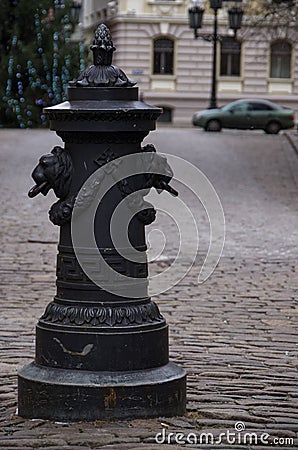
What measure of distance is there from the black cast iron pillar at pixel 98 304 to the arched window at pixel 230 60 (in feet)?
158

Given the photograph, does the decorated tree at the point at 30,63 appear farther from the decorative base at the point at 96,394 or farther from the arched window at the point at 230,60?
the decorative base at the point at 96,394

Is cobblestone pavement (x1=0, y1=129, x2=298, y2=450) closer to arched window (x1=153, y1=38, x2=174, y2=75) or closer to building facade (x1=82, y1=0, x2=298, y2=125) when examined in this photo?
building facade (x1=82, y1=0, x2=298, y2=125)

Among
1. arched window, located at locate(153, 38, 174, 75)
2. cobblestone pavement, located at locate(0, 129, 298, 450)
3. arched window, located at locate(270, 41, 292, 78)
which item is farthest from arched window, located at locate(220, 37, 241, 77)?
cobblestone pavement, located at locate(0, 129, 298, 450)

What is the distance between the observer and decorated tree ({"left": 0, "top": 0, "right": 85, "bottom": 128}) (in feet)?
112

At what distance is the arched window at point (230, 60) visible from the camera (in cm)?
5288

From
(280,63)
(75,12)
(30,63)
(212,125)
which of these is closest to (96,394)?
(30,63)

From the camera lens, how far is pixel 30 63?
34.1 m

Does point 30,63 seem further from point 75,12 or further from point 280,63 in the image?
point 280,63

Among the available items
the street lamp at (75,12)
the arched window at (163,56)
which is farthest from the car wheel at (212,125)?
the arched window at (163,56)

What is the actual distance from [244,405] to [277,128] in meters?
35.0

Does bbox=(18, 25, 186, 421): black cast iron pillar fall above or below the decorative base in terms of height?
above

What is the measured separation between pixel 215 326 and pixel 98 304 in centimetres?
299

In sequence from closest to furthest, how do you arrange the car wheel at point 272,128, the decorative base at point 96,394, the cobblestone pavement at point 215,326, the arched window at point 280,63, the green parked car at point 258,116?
1. the cobblestone pavement at point 215,326
2. the decorative base at point 96,394
3. the green parked car at point 258,116
4. the car wheel at point 272,128
5. the arched window at point 280,63

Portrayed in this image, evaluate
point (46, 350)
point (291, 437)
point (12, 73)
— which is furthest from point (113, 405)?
point (12, 73)
